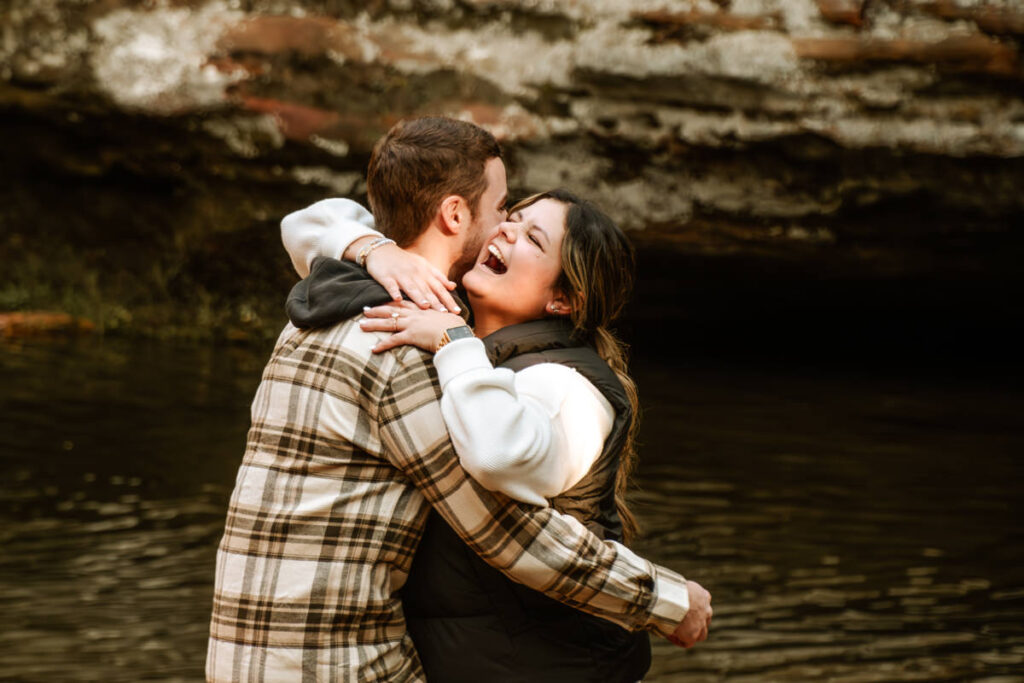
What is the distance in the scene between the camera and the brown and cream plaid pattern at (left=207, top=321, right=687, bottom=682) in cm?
187

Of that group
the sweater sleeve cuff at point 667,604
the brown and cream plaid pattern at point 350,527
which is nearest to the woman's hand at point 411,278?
the brown and cream plaid pattern at point 350,527

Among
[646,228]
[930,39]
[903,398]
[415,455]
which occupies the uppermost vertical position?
[930,39]

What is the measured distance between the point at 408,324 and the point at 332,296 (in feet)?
0.54

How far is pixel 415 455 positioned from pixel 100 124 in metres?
8.12

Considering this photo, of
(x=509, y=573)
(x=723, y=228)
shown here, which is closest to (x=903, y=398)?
(x=723, y=228)

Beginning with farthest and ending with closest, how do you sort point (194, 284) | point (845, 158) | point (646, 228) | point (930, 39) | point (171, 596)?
point (194, 284) < point (646, 228) < point (845, 158) < point (930, 39) < point (171, 596)

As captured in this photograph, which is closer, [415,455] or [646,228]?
[415,455]

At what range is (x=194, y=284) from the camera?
10.4 meters

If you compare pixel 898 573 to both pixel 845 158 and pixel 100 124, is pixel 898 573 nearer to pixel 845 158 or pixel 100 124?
pixel 845 158

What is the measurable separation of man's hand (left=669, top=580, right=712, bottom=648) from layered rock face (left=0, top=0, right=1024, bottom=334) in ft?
20.8

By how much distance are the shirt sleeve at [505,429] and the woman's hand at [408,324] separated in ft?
0.18

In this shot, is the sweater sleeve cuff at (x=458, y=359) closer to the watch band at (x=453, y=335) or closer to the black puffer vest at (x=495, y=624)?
the watch band at (x=453, y=335)

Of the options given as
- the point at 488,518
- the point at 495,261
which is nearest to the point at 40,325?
the point at 495,261

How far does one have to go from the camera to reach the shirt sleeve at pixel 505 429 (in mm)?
1778
